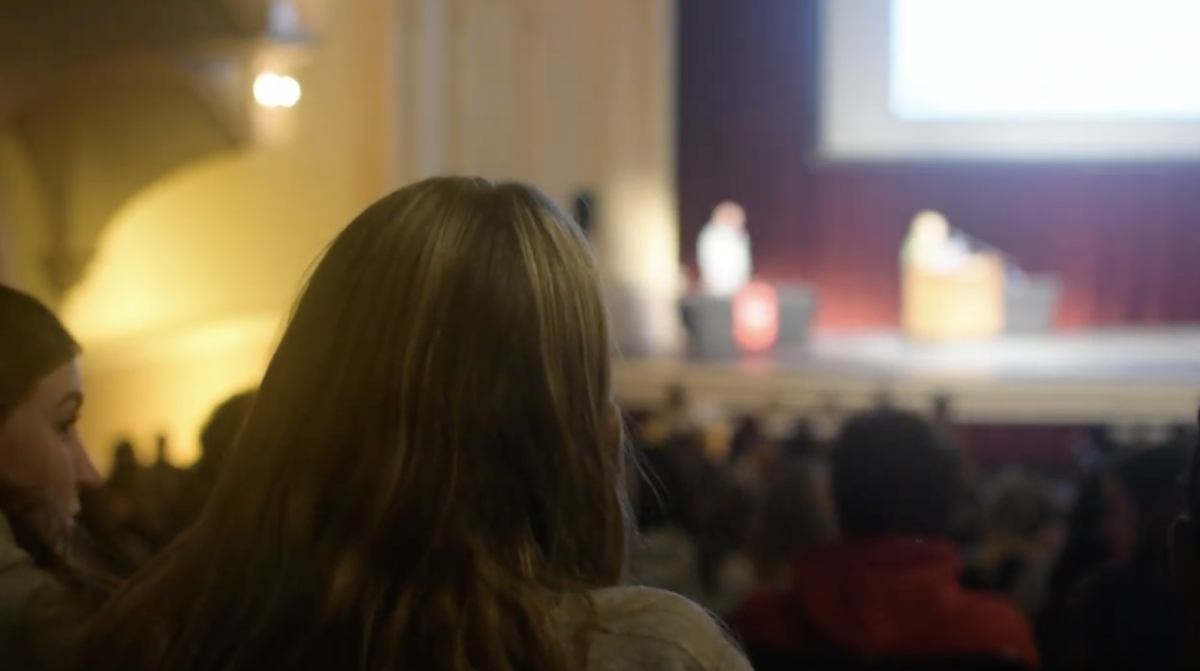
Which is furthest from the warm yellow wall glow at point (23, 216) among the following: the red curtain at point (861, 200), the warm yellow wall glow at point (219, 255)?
the red curtain at point (861, 200)

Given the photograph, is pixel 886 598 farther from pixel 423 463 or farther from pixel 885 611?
pixel 423 463

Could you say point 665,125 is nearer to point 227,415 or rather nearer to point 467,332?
point 227,415

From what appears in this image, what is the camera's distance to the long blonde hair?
31.4 inches

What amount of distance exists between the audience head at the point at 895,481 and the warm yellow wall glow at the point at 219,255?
1.01m

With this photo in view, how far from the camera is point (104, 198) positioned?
2824mm


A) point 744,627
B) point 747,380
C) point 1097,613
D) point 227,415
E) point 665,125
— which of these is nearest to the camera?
point 227,415

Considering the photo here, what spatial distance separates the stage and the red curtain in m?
0.84

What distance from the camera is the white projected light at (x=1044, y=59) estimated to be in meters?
5.96

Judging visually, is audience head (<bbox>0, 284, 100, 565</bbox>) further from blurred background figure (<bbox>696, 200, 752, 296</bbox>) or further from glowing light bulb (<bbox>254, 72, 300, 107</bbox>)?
blurred background figure (<bbox>696, 200, 752, 296</bbox>)

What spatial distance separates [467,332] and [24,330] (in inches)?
19.0

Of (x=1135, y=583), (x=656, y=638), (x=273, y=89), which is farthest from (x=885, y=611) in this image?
(x=273, y=89)

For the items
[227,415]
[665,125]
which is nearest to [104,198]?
[227,415]

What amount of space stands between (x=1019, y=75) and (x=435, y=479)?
5.67 m

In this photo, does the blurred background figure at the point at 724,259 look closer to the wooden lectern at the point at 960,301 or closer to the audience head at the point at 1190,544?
the wooden lectern at the point at 960,301
